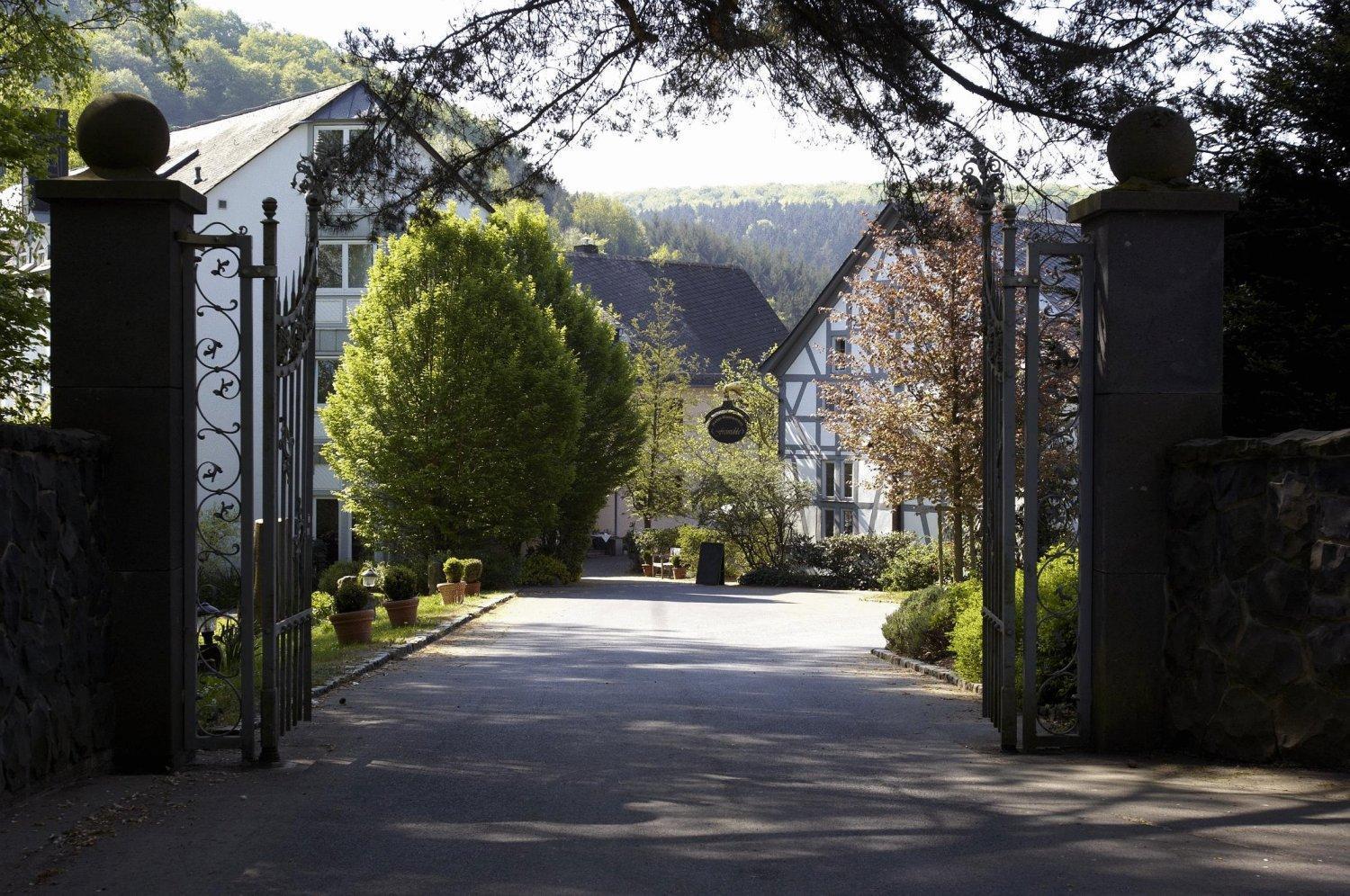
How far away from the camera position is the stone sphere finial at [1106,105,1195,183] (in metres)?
7.45

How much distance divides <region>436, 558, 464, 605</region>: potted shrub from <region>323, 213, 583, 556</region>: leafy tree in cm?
443

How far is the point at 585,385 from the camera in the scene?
3294cm

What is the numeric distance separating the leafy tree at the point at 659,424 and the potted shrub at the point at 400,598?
80.0 feet

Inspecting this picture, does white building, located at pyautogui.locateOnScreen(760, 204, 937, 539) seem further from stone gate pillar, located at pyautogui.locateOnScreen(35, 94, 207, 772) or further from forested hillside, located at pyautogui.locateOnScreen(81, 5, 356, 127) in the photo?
forested hillside, located at pyautogui.locateOnScreen(81, 5, 356, 127)

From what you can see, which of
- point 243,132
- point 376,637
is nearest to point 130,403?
point 376,637

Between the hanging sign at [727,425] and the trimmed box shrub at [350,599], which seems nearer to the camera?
the trimmed box shrub at [350,599]

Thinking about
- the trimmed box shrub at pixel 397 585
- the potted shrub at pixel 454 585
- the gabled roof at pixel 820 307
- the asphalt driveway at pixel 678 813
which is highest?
the gabled roof at pixel 820 307

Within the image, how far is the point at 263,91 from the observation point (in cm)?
6738

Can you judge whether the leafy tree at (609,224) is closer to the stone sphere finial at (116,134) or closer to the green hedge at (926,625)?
the green hedge at (926,625)

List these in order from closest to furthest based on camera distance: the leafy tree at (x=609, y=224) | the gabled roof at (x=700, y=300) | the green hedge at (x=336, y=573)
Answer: the green hedge at (x=336, y=573) → the gabled roof at (x=700, y=300) → the leafy tree at (x=609, y=224)

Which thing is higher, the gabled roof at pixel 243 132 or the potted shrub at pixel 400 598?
the gabled roof at pixel 243 132

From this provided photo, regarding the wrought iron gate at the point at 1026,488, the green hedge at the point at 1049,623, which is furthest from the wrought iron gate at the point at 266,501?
the green hedge at the point at 1049,623

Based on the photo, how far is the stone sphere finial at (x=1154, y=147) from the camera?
7453 millimetres

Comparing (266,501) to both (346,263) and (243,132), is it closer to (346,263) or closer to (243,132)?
(346,263)
